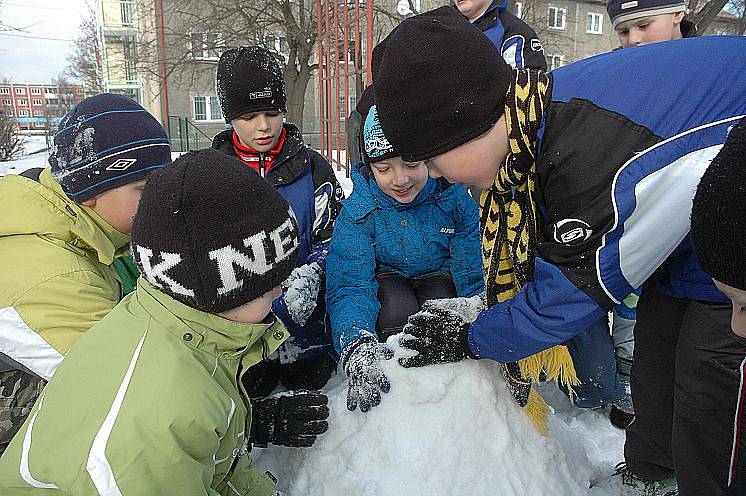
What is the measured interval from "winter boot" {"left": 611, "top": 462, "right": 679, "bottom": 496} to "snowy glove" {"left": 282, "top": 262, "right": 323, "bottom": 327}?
48.5 inches

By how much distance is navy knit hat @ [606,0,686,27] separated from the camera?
2555 mm

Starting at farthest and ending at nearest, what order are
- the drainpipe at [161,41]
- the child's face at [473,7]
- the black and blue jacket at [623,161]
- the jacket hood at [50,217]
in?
the drainpipe at [161,41]
the child's face at [473,7]
the jacket hood at [50,217]
the black and blue jacket at [623,161]

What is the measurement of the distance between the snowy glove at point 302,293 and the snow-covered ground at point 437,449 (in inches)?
19.5

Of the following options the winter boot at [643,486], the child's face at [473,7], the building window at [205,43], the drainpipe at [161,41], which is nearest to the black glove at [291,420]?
the winter boot at [643,486]

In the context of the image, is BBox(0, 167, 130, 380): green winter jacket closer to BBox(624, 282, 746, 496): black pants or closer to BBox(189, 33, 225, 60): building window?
BBox(624, 282, 746, 496): black pants

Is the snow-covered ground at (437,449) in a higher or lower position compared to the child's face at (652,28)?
lower

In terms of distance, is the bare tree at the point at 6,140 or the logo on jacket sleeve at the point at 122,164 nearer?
the logo on jacket sleeve at the point at 122,164

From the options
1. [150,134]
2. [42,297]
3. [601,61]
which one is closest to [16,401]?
[42,297]

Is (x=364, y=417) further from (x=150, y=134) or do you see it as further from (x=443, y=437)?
(x=150, y=134)

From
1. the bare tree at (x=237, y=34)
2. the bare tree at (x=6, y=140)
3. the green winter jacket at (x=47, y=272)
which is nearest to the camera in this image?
the green winter jacket at (x=47, y=272)

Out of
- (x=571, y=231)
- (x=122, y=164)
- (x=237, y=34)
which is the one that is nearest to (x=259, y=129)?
(x=122, y=164)

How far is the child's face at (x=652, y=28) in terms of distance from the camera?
2.58 metres

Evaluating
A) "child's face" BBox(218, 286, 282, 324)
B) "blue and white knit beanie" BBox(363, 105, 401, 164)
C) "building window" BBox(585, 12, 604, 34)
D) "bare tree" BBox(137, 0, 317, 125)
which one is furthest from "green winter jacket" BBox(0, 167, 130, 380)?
"building window" BBox(585, 12, 604, 34)

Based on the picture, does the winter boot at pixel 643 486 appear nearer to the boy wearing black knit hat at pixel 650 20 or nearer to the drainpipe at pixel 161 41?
the boy wearing black knit hat at pixel 650 20
